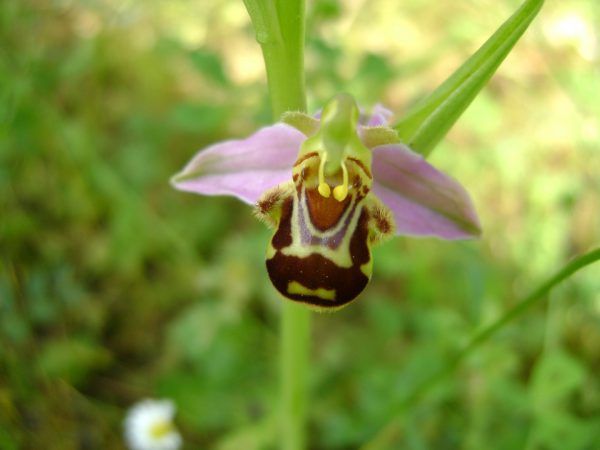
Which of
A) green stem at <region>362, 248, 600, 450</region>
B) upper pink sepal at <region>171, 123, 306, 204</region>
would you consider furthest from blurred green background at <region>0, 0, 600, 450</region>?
upper pink sepal at <region>171, 123, 306, 204</region>

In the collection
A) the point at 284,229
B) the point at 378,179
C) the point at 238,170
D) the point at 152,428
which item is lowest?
the point at 284,229

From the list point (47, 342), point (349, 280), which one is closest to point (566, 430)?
point (349, 280)

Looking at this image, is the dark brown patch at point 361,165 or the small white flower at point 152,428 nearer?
the dark brown patch at point 361,165

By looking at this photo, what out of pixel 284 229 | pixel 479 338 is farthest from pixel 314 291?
pixel 479 338

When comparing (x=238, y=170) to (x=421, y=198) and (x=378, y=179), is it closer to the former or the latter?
(x=378, y=179)

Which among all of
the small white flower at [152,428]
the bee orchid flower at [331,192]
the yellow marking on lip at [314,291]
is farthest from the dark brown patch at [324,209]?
the small white flower at [152,428]

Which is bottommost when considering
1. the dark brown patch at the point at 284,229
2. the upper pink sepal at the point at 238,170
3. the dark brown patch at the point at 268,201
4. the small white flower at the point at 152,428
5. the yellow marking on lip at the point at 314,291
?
the yellow marking on lip at the point at 314,291

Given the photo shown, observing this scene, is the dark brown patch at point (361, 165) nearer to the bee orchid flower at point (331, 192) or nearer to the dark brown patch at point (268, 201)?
the bee orchid flower at point (331, 192)
